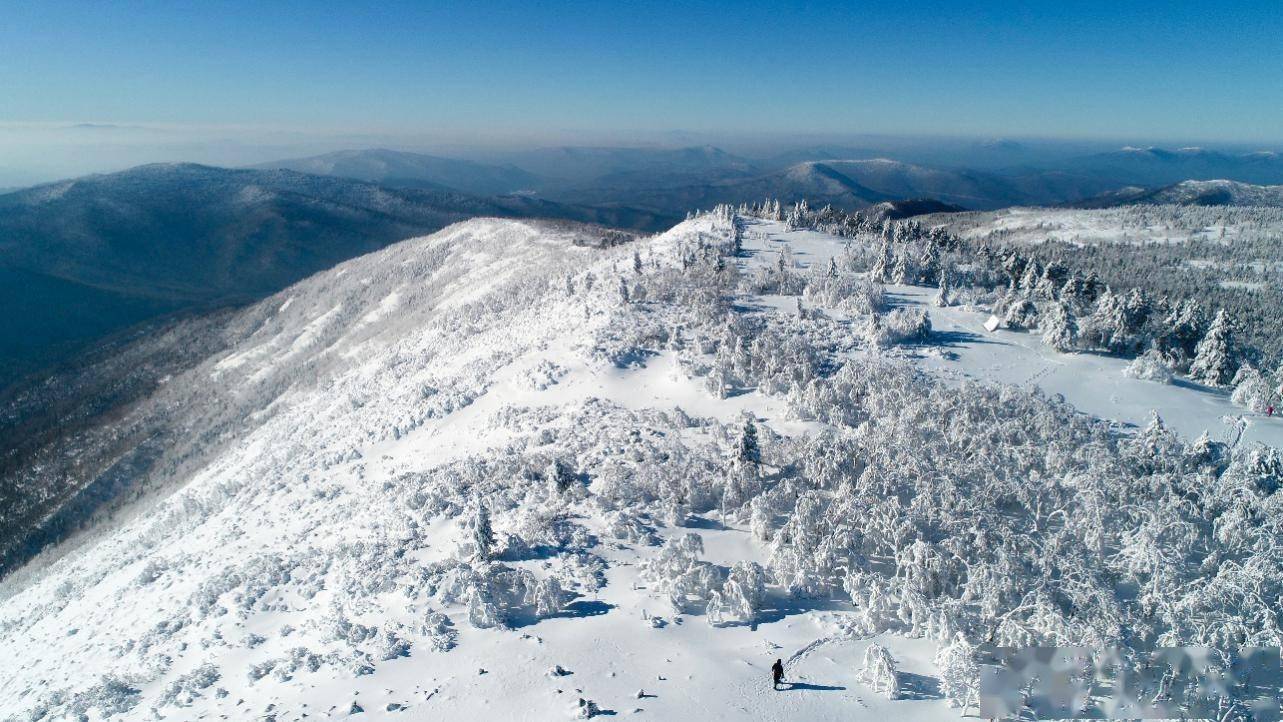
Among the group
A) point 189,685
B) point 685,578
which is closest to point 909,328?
point 685,578

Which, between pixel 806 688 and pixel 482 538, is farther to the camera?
pixel 482 538

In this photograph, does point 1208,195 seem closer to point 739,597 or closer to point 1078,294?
point 1078,294

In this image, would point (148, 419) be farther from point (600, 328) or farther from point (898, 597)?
point (898, 597)

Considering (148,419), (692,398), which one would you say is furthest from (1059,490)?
(148,419)

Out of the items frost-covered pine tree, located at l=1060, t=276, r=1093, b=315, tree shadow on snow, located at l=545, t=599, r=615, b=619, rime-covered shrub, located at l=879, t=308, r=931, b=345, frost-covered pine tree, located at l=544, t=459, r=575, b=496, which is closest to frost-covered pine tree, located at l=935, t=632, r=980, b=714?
tree shadow on snow, located at l=545, t=599, r=615, b=619

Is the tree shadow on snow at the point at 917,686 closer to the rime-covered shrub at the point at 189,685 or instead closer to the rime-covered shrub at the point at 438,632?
the rime-covered shrub at the point at 438,632

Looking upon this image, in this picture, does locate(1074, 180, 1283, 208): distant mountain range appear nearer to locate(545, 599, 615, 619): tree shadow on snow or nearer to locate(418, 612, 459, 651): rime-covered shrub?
→ locate(545, 599, 615, 619): tree shadow on snow
